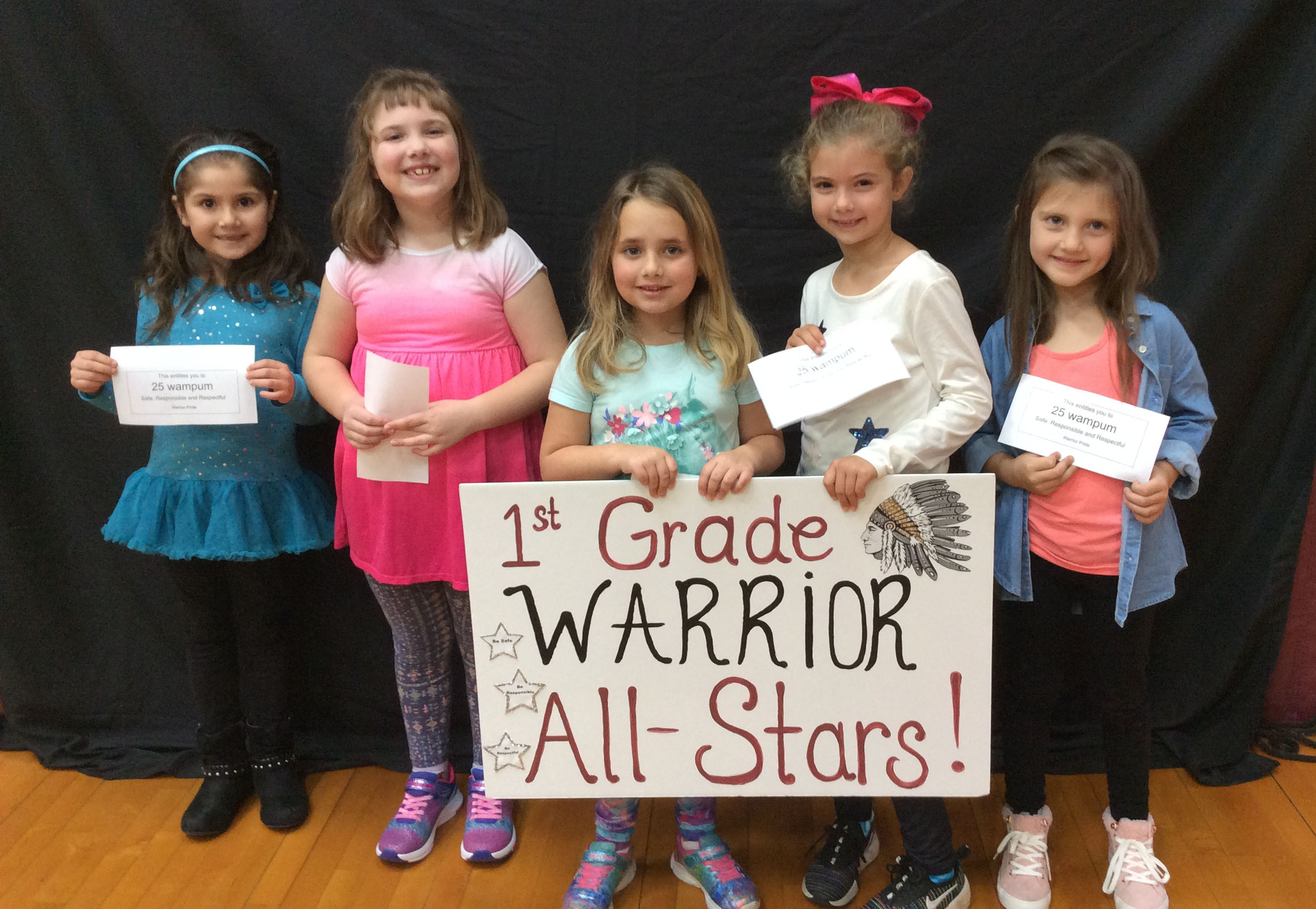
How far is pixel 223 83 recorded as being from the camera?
1.90 m

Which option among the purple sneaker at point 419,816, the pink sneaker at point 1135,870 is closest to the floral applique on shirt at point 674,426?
the purple sneaker at point 419,816

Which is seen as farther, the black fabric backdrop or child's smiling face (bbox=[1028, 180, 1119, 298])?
the black fabric backdrop

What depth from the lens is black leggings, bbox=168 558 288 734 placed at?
1.90 m

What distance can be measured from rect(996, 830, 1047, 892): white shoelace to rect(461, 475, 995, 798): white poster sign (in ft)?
0.95

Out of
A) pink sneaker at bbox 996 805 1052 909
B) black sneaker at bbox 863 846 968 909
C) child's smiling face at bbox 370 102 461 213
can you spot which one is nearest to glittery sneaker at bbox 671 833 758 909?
black sneaker at bbox 863 846 968 909

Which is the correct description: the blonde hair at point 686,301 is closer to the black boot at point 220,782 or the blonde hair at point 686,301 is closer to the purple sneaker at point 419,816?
the purple sneaker at point 419,816

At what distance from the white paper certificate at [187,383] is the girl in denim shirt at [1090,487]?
1.24 m

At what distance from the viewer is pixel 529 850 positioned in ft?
6.20

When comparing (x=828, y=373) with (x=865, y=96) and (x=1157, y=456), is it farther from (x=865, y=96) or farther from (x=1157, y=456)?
(x=1157, y=456)

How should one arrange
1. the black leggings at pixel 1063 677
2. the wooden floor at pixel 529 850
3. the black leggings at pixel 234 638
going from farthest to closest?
the black leggings at pixel 234 638 < the wooden floor at pixel 529 850 < the black leggings at pixel 1063 677

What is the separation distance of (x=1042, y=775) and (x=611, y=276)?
117 cm

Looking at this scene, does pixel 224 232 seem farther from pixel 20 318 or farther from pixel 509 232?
pixel 20 318

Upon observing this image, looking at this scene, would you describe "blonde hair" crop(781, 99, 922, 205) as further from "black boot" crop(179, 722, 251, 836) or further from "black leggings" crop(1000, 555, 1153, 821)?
"black boot" crop(179, 722, 251, 836)

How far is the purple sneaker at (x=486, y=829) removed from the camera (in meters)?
1.84
